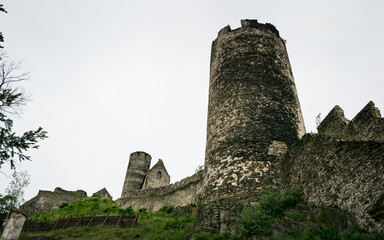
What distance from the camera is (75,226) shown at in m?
14.2

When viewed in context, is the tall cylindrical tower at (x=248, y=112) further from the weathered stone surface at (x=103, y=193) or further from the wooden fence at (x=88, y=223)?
the weathered stone surface at (x=103, y=193)

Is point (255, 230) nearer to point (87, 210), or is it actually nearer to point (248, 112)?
point (248, 112)

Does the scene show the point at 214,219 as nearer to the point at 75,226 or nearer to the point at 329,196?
the point at 329,196

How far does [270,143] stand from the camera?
9.86 meters

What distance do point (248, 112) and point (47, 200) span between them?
2718cm

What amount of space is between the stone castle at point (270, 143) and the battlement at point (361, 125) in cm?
3

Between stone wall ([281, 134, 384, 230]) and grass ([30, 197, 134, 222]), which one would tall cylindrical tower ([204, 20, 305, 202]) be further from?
grass ([30, 197, 134, 222])

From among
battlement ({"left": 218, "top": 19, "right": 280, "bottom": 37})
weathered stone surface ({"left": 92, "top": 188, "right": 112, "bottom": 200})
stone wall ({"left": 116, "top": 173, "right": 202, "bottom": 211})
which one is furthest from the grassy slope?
weathered stone surface ({"left": 92, "top": 188, "right": 112, "bottom": 200})

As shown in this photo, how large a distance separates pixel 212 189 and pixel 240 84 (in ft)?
15.1

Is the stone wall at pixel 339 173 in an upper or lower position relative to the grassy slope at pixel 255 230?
upper

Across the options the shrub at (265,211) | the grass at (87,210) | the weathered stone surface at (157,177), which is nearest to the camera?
the shrub at (265,211)

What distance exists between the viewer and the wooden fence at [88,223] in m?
13.6

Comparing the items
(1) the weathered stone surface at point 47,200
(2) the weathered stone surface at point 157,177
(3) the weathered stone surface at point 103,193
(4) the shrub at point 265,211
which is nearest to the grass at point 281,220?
(4) the shrub at point 265,211

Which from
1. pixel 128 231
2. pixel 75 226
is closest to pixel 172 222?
pixel 128 231
